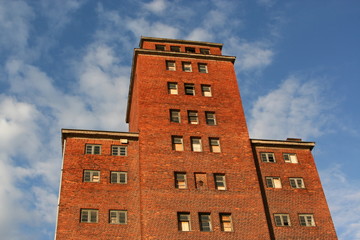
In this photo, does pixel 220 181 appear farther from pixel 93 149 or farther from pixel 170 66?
pixel 170 66

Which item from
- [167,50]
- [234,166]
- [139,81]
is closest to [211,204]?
[234,166]

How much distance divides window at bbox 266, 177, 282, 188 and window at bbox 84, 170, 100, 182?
1690 centimetres

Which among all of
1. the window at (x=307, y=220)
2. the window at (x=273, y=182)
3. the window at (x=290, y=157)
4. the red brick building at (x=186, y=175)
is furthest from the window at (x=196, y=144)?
the window at (x=307, y=220)

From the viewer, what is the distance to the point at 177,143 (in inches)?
1673

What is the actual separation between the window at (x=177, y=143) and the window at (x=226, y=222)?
784 cm

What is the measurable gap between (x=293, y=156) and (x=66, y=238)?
2497 cm

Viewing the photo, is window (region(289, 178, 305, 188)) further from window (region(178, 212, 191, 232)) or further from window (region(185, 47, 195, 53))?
window (region(185, 47, 195, 53))

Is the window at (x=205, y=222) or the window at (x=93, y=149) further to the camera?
the window at (x=93, y=149)

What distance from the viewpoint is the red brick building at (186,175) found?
37.1 m

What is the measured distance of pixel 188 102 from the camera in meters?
46.2

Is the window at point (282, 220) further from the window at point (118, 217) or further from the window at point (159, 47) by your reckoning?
the window at point (159, 47)

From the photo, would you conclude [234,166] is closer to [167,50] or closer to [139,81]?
[139,81]

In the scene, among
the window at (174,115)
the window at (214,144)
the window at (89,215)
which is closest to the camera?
the window at (89,215)

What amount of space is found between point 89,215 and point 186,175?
376 inches
